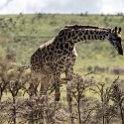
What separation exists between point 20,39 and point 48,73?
4804cm

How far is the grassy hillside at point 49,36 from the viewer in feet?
182

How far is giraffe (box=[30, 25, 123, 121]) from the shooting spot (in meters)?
17.4

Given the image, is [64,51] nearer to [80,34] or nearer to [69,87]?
[80,34]

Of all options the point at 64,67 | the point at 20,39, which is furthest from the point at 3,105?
the point at 20,39

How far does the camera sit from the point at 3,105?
424 inches

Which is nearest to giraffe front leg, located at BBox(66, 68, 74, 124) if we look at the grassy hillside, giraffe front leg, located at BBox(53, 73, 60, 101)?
giraffe front leg, located at BBox(53, 73, 60, 101)

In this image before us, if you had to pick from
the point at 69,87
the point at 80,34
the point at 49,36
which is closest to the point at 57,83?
the point at 69,87

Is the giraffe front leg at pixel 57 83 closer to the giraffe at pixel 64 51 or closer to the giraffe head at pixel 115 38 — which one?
→ the giraffe at pixel 64 51

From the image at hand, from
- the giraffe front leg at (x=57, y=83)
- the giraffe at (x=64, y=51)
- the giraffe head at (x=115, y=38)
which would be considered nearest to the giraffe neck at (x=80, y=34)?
the giraffe at (x=64, y=51)

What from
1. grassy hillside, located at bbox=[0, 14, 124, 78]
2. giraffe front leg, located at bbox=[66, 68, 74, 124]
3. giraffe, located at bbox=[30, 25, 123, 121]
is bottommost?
giraffe front leg, located at bbox=[66, 68, 74, 124]

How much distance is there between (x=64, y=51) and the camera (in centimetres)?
1820

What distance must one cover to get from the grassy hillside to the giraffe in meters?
31.3

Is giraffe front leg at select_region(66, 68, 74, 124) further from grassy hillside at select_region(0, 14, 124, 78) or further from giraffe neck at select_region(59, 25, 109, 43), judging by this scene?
grassy hillside at select_region(0, 14, 124, 78)

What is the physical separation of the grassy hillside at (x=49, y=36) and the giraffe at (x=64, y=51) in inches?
1234
